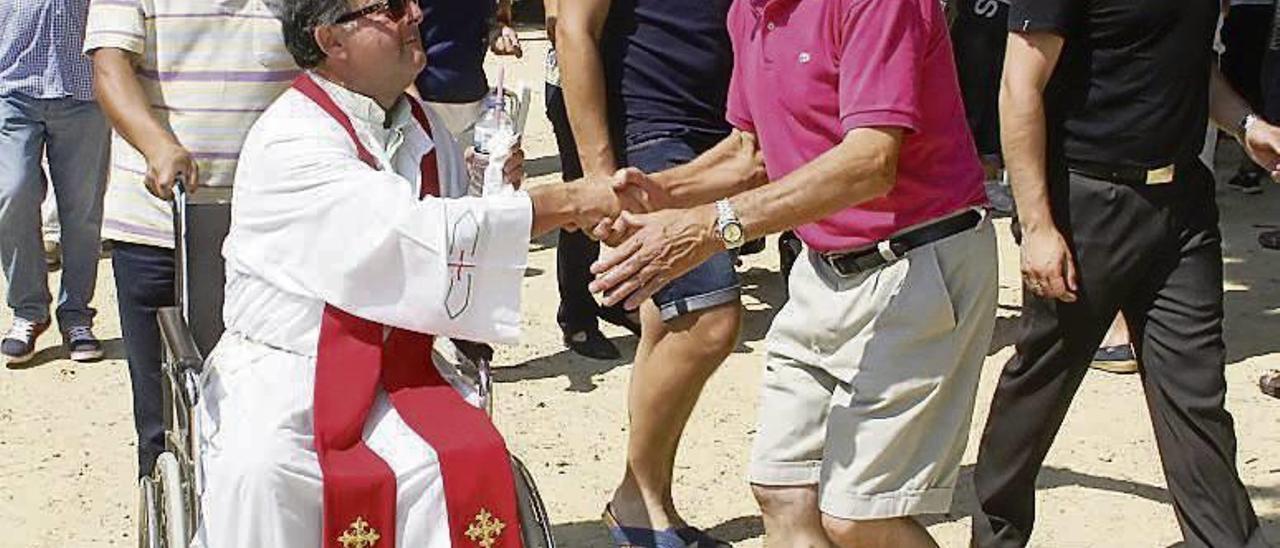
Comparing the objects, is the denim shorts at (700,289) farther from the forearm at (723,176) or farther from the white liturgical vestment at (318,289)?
the white liturgical vestment at (318,289)

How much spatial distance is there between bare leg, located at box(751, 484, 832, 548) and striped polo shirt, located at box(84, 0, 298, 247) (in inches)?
59.1

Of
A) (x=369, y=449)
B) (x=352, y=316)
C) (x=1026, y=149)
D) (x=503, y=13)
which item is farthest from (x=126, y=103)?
(x=503, y=13)

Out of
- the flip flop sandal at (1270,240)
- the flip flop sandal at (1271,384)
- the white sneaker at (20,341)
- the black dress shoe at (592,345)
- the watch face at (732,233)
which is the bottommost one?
the white sneaker at (20,341)

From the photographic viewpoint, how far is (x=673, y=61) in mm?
5703

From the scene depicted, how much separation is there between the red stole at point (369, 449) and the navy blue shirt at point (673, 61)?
1684mm

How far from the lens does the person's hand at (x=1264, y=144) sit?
5.00 m

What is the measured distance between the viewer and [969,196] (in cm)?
427

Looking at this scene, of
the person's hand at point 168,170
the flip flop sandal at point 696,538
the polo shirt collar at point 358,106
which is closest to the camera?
the polo shirt collar at point 358,106

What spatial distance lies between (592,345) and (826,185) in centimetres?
391

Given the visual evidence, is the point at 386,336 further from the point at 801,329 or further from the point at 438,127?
the point at 801,329

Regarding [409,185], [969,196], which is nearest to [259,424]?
[409,185]

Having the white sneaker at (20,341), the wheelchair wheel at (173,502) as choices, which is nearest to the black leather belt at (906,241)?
the wheelchair wheel at (173,502)

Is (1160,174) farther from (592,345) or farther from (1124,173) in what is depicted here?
(592,345)

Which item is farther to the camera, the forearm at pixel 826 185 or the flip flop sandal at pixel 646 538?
the flip flop sandal at pixel 646 538
